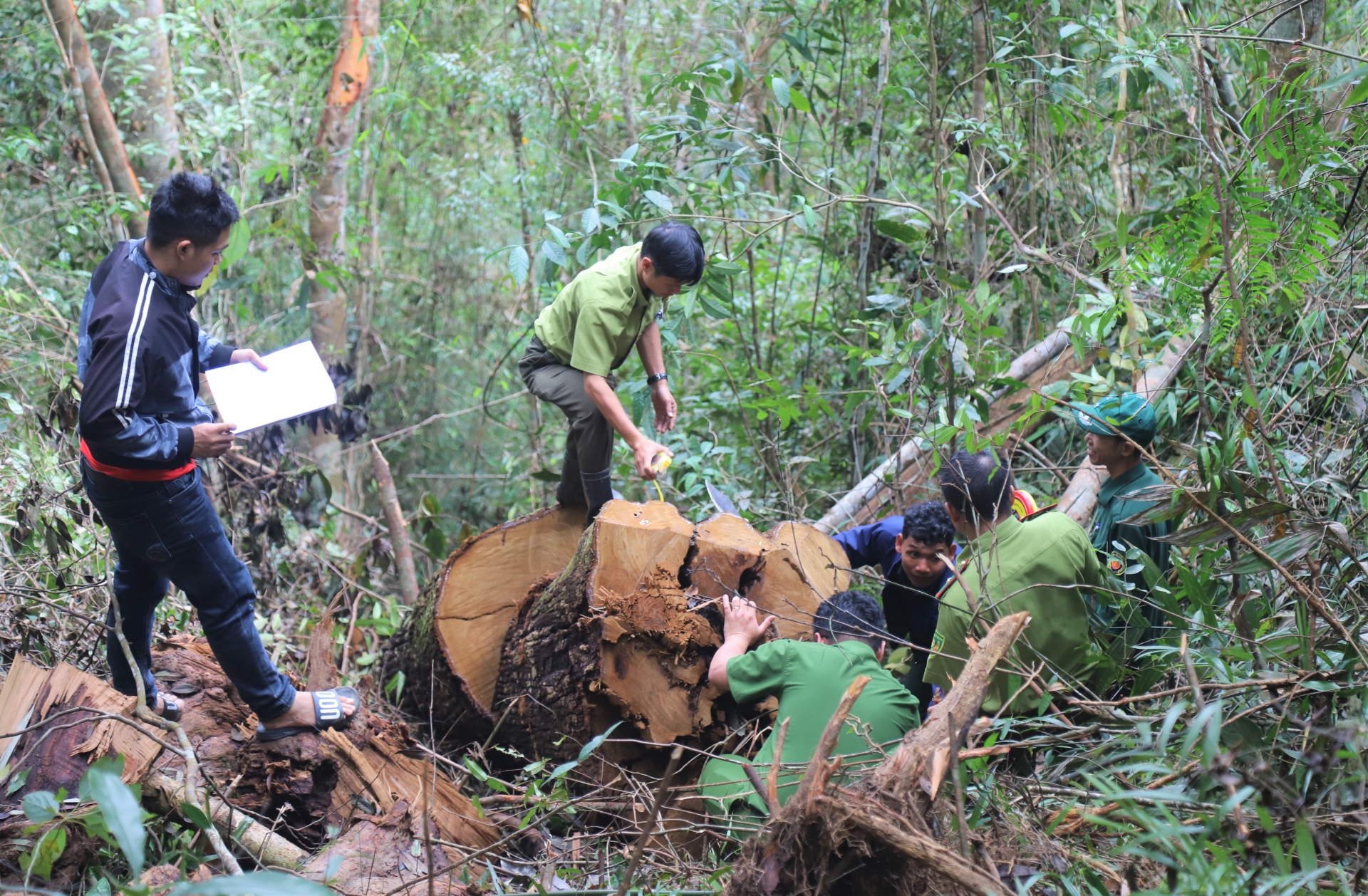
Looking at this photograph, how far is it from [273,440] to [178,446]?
1690 millimetres

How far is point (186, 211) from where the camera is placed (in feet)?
8.30

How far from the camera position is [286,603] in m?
4.50

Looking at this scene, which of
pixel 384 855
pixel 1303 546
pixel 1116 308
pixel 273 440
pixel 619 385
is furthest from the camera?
pixel 619 385

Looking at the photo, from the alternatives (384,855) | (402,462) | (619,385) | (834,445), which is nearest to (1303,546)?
(384,855)

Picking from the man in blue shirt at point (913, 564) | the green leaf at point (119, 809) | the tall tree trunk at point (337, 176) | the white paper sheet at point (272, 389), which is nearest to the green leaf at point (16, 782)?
the white paper sheet at point (272, 389)

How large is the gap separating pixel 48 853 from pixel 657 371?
2605 mm

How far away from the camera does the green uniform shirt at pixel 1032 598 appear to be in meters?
2.91

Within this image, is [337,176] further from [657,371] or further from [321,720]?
[321,720]

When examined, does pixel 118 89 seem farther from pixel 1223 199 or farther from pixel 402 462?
Answer: pixel 1223 199

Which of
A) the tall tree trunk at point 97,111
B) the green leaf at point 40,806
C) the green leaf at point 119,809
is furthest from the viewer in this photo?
the tall tree trunk at point 97,111

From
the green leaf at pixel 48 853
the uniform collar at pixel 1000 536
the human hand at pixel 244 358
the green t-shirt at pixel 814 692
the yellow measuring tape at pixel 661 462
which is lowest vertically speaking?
the green t-shirt at pixel 814 692

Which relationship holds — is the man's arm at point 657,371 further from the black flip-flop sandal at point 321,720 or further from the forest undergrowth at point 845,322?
the black flip-flop sandal at point 321,720

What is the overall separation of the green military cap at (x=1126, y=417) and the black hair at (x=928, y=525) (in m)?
0.58

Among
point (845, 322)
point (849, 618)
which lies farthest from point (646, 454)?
point (845, 322)
